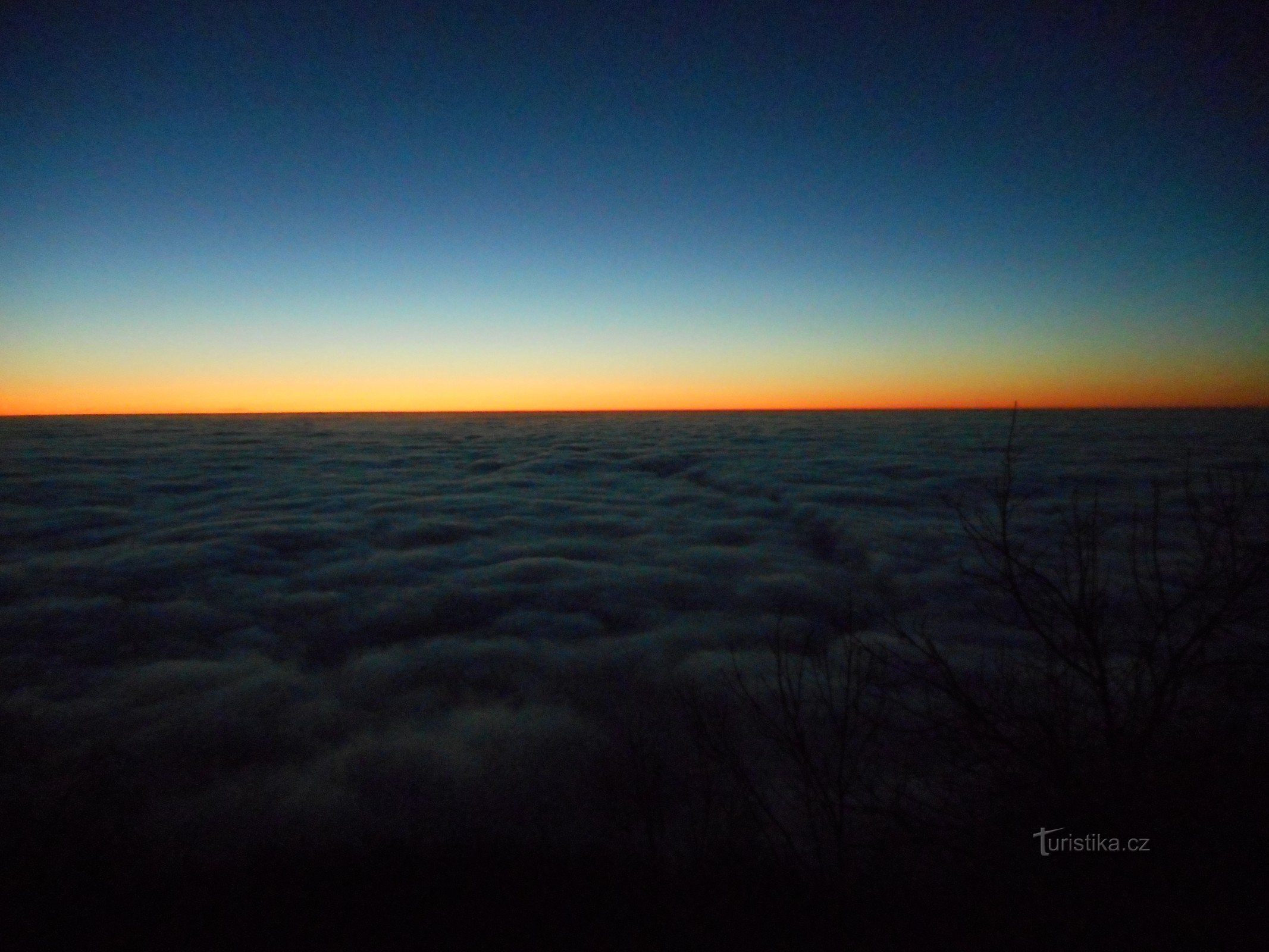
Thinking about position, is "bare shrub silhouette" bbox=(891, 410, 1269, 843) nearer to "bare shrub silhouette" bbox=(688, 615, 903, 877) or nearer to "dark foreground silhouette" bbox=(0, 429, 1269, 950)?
"dark foreground silhouette" bbox=(0, 429, 1269, 950)

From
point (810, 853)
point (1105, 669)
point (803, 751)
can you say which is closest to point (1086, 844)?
point (1105, 669)

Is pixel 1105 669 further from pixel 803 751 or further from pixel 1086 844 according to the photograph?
pixel 803 751

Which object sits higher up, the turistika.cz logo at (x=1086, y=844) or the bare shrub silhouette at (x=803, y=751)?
the turistika.cz logo at (x=1086, y=844)

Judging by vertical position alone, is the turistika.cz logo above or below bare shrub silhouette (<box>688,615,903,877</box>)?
above

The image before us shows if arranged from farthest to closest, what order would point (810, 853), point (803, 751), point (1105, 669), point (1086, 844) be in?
1. point (810, 853)
2. point (1105, 669)
3. point (1086, 844)
4. point (803, 751)

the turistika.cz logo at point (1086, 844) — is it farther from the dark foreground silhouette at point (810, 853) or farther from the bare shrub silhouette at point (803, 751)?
the bare shrub silhouette at point (803, 751)

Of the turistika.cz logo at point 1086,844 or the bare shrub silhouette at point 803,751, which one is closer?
the turistika.cz logo at point 1086,844

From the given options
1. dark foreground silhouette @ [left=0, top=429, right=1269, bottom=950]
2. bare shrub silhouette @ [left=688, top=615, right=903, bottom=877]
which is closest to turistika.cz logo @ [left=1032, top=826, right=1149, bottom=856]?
dark foreground silhouette @ [left=0, top=429, right=1269, bottom=950]

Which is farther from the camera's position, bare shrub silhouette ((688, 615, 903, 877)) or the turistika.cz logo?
bare shrub silhouette ((688, 615, 903, 877))

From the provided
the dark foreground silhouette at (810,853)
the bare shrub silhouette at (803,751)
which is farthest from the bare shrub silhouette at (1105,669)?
the bare shrub silhouette at (803,751)
